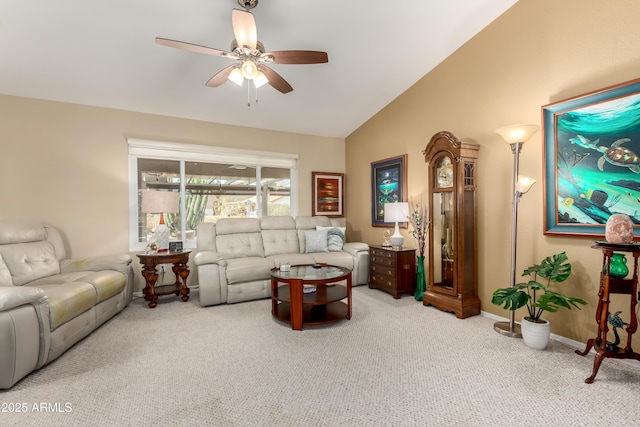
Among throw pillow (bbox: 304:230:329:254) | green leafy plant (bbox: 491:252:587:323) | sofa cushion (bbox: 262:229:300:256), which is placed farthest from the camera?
throw pillow (bbox: 304:230:329:254)

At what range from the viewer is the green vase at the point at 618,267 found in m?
2.03

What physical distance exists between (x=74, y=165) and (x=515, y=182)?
16.6 ft

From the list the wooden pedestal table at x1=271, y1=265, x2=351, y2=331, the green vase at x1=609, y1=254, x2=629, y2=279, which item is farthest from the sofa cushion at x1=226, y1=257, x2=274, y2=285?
the green vase at x1=609, y1=254, x2=629, y2=279

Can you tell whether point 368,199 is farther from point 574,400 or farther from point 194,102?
point 574,400

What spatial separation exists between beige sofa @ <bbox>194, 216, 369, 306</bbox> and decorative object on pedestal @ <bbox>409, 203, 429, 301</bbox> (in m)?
0.88

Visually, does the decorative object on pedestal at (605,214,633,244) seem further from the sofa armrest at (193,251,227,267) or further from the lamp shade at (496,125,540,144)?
the sofa armrest at (193,251,227,267)

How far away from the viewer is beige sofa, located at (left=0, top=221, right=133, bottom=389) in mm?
1938

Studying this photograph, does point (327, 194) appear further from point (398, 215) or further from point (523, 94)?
point (523, 94)

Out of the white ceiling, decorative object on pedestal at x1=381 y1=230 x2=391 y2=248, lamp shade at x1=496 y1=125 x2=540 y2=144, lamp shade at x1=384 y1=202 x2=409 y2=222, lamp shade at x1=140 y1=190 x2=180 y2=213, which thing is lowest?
decorative object on pedestal at x1=381 y1=230 x2=391 y2=248

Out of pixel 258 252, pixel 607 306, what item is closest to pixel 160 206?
pixel 258 252

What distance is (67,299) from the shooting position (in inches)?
94.2

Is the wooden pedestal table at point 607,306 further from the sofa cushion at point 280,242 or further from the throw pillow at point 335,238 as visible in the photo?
the sofa cushion at point 280,242

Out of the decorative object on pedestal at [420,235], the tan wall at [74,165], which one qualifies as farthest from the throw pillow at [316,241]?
the tan wall at [74,165]

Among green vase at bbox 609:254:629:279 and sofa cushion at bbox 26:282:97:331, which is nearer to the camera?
green vase at bbox 609:254:629:279
